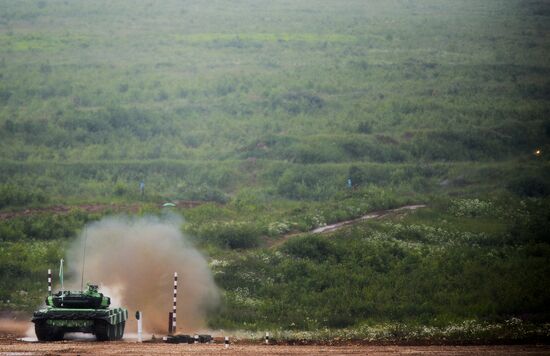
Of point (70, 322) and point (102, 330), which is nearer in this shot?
point (70, 322)

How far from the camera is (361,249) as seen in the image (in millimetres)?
38062

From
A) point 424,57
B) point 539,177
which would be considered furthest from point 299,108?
point 539,177

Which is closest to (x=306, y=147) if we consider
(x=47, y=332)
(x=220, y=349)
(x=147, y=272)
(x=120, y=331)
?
(x=147, y=272)

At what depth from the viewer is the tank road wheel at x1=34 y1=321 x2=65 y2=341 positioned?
23406 mm

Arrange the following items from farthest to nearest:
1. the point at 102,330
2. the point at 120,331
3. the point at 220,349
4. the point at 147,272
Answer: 1. the point at 147,272
2. the point at 120,331
3. the point at 102,330
4. the point at 220,349

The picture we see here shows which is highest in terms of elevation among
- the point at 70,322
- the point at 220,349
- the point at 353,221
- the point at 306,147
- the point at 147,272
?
the point at 306,147

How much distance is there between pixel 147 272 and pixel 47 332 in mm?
7823

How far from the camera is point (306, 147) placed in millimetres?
62438

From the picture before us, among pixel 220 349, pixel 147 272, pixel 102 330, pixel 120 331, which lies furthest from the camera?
pixel 147 272

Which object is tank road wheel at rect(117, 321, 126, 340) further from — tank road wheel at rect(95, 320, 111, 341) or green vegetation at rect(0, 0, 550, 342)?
green vegetation at rect(0, 0, 550, 342)

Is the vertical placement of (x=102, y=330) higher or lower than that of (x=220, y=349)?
higher

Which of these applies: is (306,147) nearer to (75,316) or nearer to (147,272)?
(147,272)

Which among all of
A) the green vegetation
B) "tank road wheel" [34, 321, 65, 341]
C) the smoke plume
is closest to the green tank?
"tank road wheel" [34, 321, 65, 341]

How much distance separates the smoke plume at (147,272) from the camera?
29766 millimetres
